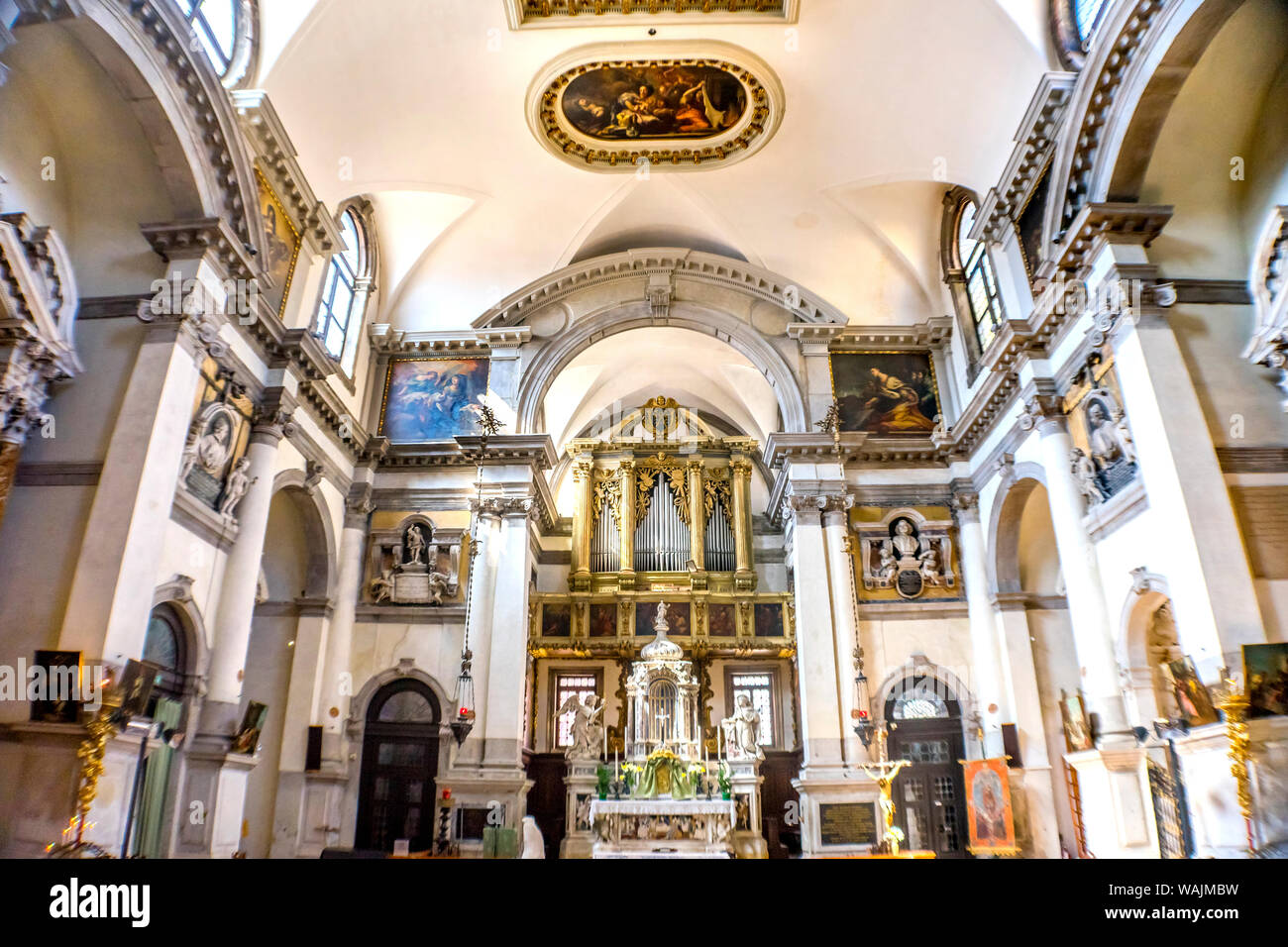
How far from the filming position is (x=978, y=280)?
16.6 m

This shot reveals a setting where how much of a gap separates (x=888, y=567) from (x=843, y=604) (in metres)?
1.31

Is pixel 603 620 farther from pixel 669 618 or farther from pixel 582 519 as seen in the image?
pixel 582 519

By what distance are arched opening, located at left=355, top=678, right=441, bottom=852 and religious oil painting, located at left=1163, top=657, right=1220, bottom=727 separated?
12499 millimetres

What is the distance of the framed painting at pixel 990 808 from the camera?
42.3ft

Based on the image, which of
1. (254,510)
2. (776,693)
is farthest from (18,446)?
(776,693)

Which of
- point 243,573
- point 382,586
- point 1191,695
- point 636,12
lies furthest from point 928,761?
point 636,12

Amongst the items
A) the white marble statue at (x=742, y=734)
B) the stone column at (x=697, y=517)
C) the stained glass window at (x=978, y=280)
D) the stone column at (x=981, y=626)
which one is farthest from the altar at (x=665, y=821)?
the stained glass window at (x=978, y=280)

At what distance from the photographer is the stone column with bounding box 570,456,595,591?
72.4ft

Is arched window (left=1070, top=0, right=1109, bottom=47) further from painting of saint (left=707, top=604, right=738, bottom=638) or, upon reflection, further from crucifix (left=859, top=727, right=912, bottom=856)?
painting of saint (left=707, top=604, right=738, bottom=638)

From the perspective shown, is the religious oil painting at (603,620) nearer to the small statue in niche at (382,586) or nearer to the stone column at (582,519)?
the stone column at (582,519)

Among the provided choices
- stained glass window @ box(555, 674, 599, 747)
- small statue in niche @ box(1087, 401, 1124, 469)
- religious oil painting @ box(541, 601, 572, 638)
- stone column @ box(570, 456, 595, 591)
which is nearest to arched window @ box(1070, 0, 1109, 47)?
small statue in niche @ box(1087, 401, 1124, 469)

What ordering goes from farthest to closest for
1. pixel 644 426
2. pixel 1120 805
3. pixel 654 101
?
pixel 644 426 → pixel 654 101 → pixel 1120 805

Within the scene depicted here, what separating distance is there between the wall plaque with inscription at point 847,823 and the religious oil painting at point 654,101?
43.2 ft
